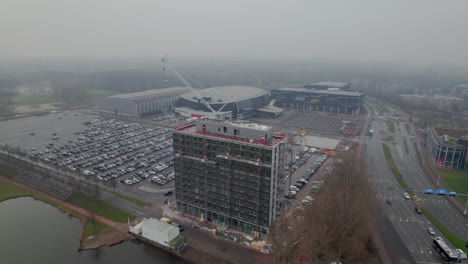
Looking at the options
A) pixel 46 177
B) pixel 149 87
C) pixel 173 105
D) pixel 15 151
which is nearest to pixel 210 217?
pixel 46 177

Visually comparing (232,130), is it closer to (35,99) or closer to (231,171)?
(231,171)

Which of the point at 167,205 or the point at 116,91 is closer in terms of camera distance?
the point at 167,205

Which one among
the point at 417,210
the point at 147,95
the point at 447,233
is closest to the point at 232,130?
the point at 417,210

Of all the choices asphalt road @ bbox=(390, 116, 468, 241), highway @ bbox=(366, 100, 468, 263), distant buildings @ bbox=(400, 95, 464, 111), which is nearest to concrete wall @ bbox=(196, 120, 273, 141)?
highway @ bbox=(366, 100, 468, 263)

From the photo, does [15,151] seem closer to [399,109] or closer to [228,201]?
[228,201]

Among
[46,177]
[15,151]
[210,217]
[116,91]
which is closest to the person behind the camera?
[210,217]

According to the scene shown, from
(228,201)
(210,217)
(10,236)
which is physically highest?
(228,201)

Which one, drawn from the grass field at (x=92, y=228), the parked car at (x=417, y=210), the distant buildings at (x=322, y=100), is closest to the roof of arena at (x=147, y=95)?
the distant buildings at (x=322, y=100)

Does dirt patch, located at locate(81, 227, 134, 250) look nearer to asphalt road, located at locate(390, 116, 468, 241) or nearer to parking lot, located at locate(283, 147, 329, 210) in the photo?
parking lot, located at locate(283, 147, 329, 210)
